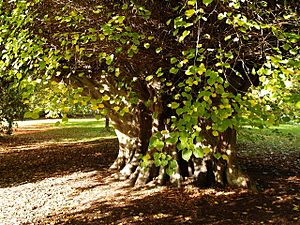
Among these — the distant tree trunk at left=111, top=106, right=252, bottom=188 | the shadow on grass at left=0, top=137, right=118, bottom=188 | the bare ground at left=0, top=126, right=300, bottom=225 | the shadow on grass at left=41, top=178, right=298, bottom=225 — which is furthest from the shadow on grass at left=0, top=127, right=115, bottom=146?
the shadow on grass at left=41, top=178, right=298, bottom=225

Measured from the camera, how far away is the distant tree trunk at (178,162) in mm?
7385

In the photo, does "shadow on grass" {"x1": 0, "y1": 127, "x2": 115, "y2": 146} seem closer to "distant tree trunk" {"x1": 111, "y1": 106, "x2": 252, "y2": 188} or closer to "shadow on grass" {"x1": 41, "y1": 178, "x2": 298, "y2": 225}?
"distant tree trunk" {"x1": 111, "y1": 106, "x2": 252, "y2": 188}

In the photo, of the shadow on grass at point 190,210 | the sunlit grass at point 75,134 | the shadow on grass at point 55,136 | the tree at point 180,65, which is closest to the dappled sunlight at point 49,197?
the shadow on grass at point 190,210

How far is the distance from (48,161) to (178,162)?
5616mm

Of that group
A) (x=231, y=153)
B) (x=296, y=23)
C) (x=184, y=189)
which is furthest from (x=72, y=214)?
(x=296, y=23)

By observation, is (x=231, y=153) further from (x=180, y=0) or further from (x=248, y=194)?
(x=180, y=0)

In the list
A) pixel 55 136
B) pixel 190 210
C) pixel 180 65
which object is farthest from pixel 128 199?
pixel 55 136

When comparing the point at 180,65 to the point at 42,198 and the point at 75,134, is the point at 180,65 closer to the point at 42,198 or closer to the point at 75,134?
the point at 42,198

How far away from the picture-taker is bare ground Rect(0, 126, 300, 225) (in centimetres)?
603

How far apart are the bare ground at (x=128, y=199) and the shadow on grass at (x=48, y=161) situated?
1.4 inches

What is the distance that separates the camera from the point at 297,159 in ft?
38.4

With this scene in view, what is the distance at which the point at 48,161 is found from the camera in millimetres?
11703

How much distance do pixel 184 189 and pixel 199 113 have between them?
4.66 m

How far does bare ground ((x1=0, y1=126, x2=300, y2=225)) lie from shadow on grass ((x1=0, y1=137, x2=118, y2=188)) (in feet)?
0.12
